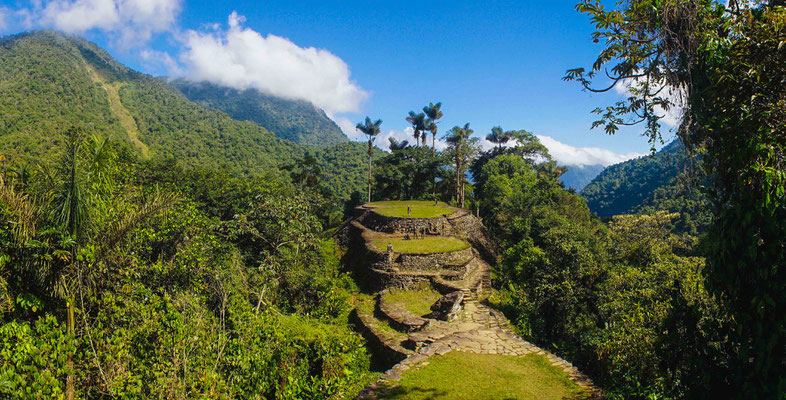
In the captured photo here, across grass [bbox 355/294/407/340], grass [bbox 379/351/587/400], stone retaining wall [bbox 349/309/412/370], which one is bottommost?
stone retaining wall [bbox 349/309/412/370]

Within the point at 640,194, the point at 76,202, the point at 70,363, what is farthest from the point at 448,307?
the point at 640,194

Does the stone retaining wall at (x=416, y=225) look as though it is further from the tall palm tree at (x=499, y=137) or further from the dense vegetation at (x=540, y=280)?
the tall palm tree at (x=499, y=137)

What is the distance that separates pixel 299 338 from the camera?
8.46m

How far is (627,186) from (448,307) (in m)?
85.4

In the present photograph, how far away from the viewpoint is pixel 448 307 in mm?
15242

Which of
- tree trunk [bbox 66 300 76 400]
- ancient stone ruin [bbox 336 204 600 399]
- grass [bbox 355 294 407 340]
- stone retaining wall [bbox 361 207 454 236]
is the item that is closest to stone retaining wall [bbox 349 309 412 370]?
→ ancient stone ruin [bbox 336 204 600 399]

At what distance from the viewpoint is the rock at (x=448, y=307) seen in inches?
580

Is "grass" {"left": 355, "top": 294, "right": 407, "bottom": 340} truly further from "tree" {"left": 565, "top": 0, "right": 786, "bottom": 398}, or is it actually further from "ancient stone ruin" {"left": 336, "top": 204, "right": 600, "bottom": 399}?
"tree" {"left": 565, "top": 0, "right": 786, "bottom": 398}

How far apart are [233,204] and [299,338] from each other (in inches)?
504

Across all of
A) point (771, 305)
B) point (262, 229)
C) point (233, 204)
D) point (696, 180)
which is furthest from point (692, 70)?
point (233, 204)

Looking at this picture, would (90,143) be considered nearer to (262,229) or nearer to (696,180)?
(262,229)

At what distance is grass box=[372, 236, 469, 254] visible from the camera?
70.0 ft

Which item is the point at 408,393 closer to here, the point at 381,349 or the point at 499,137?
the point at 381,349

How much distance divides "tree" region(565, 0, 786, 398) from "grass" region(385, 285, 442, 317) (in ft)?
42.0
